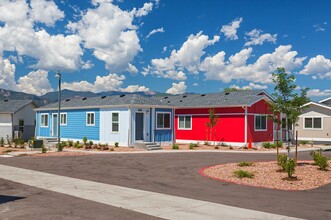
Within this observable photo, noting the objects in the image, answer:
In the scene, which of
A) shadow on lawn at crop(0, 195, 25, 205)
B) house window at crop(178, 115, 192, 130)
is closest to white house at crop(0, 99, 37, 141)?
house window at crop(178, 115, 192, 130)

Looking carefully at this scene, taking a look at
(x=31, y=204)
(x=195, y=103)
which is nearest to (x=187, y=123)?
(x=195, y=103)

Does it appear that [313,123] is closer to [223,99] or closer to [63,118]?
[223,99]

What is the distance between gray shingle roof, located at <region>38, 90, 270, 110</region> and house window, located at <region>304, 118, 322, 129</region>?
625 cm

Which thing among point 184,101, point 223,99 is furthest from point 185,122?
point 223,99

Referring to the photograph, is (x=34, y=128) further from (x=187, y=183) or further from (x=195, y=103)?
(x=187, y=183)

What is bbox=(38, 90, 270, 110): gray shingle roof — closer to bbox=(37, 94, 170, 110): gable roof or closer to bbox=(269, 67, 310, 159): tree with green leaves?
bbox=(37, 94, 170, 110): gable roof

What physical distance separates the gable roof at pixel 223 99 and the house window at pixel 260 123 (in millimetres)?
1496

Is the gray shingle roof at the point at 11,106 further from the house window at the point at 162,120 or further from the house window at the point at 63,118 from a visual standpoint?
the house window at the point at 162,120

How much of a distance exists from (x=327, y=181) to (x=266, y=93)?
21.5 m

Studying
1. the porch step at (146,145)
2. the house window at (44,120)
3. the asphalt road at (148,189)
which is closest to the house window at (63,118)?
the house window at (44,120)

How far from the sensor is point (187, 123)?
33.3 m

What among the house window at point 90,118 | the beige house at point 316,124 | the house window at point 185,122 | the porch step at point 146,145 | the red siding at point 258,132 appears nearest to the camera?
the porch step at point 146,145

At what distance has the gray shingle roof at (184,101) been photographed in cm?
2894

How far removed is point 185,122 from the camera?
3341 centimetres
